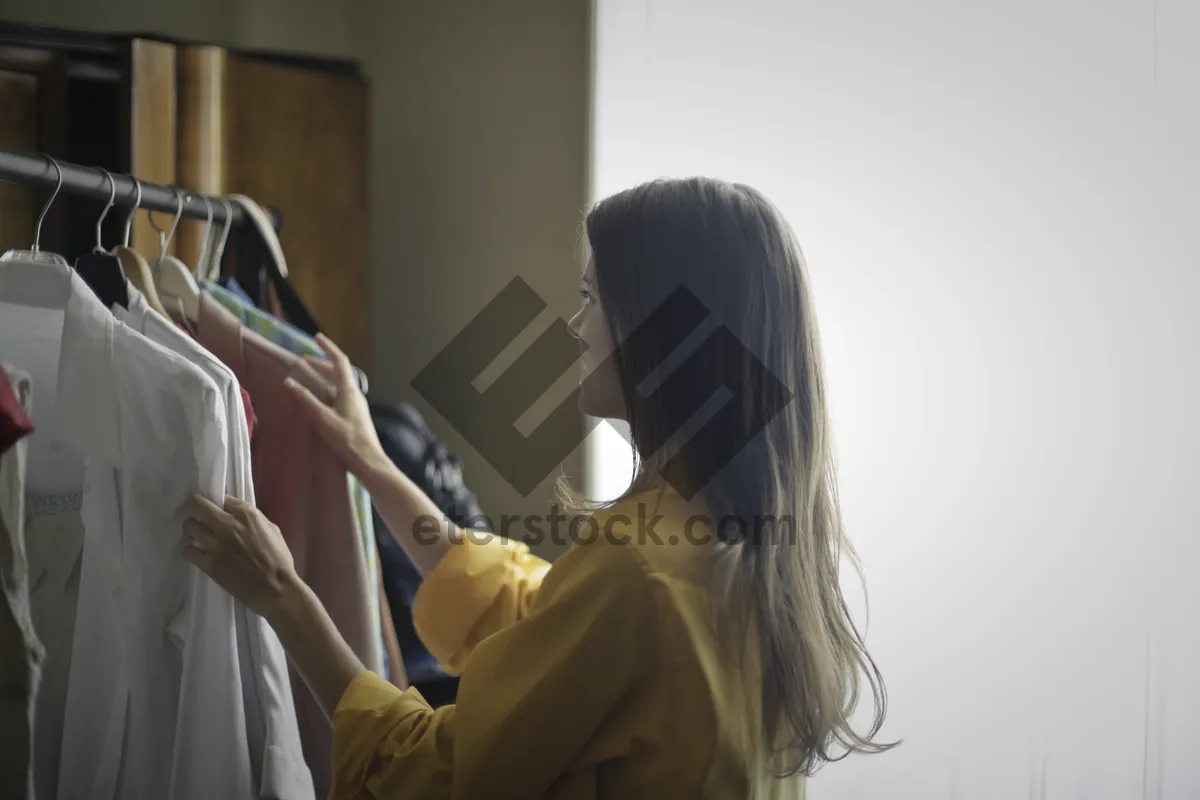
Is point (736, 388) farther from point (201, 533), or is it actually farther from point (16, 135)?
point (16, 135)

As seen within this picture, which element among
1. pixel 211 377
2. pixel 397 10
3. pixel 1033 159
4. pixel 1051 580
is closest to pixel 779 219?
pixel 211 377

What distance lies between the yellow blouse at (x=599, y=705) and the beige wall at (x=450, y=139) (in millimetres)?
854

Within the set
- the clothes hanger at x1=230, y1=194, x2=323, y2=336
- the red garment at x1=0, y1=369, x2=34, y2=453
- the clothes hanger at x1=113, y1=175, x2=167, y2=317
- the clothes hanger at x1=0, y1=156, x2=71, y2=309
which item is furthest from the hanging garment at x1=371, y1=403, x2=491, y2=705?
the red garment at x1=0, y1=369, x2=34, y2=453

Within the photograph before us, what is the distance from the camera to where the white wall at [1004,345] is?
122 cm

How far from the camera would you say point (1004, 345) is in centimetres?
126

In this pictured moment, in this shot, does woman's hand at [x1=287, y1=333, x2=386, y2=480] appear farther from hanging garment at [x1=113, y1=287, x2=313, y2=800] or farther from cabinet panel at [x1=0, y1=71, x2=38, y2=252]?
cabinet panel at [x1=0, y1=71, x2=38, y2=252]

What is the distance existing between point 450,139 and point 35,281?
0.98 meters

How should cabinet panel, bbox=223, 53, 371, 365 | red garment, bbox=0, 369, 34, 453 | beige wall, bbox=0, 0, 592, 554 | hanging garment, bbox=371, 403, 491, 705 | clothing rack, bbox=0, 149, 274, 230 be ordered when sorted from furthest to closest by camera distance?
beige wall, bbox=0, 0, 592, 554 < cabinet panel, bbox=223, 53, 371, 365 < hanging garment, bbox=371, 403, 491, 705 < clothing rack, bbox=0, 149, 274, 230 < red garment, bbox=0, 369, 34, 453

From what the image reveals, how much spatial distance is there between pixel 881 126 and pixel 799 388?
0.62m

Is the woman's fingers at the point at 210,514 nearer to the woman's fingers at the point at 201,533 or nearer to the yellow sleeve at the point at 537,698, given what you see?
the woman's fingers at the point at 201,533

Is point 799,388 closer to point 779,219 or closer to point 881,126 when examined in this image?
point 779,219

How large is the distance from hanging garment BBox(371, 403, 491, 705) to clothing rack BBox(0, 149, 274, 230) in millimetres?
326

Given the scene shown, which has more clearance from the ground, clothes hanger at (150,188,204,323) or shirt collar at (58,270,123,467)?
clothes hanger at (150,188,204,323)

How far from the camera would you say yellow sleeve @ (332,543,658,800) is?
727mm
